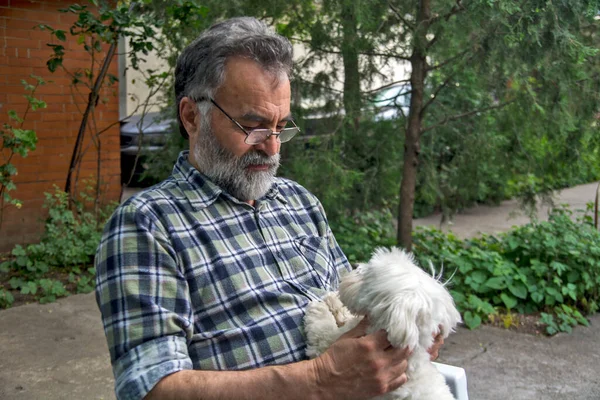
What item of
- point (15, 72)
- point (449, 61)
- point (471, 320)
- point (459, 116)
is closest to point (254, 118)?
point (449, 61)

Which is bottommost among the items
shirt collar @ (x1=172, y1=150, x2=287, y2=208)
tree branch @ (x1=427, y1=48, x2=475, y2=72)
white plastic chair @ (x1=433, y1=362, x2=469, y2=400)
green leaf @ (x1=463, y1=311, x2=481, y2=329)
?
green leaf @ (x1=463, y1=311, x2=481, y2=329)

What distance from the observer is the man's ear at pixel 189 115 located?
2.24 meters

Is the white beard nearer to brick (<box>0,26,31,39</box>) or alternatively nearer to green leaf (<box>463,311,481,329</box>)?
green leaf (<box>463,311,481,329</box>)

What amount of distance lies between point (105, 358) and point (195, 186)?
Answer: 2404mm

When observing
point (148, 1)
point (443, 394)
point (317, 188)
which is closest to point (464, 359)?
point (317, 188)

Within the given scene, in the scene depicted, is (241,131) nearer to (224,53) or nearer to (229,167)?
(229,167)

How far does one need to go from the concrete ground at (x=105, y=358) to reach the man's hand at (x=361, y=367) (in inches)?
89.3

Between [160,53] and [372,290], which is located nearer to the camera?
[372,290]

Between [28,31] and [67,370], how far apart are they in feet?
11.6

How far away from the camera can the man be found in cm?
175

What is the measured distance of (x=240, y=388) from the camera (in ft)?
5.75

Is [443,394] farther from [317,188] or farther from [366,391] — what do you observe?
[317,188]

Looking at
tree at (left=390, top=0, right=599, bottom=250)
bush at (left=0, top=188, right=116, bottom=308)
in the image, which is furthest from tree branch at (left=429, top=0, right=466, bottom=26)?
bush at (left=0, top=188, right=116, bottom=308)

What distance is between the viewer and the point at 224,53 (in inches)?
83.6
